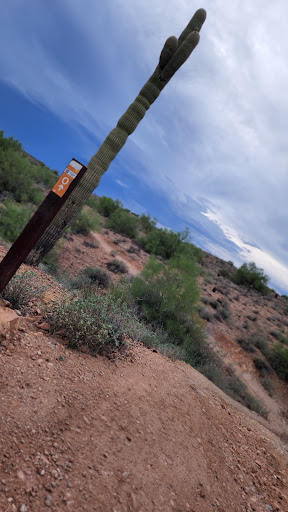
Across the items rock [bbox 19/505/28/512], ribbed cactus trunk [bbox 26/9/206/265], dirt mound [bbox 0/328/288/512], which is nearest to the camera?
rock [bbox 19/505/28/512]

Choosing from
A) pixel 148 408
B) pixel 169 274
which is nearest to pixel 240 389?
pixel 169 274

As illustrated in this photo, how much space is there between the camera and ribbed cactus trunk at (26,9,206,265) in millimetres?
7336

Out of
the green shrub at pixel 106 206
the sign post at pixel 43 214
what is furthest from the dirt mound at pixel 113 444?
the green shrub at pixel 106 206

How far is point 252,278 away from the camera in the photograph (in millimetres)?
30031

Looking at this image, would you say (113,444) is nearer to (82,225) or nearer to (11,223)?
(11,223)

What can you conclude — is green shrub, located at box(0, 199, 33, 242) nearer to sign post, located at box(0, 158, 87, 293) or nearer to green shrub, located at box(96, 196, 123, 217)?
sign post, located at box(0, 158, 87, 293)

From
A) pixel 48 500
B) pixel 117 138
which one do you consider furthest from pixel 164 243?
pixel 48 500

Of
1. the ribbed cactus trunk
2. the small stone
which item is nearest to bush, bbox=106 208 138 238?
the ribbed cactus trunk

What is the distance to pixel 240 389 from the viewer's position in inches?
380

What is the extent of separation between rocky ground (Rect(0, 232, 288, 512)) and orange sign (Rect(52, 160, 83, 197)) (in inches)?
70.6

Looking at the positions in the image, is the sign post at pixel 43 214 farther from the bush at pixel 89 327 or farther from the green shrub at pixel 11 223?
the green shrub at pixel 11 223

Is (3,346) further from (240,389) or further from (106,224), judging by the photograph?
(106,224)

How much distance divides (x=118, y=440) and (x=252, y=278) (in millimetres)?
29933

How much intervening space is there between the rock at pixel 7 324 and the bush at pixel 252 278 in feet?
97.9
